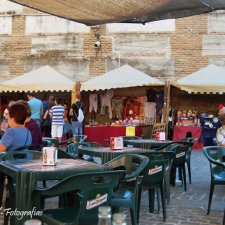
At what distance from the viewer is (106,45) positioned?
1741cm

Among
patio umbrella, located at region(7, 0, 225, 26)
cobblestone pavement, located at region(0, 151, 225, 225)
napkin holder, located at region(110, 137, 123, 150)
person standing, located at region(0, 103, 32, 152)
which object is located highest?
patio umbrella, located at region(7, 0, 225, 26)

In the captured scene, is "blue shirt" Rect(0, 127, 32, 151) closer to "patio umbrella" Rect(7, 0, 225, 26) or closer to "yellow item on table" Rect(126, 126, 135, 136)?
"patio umbrella" Rect(7, 0, 225, 26)

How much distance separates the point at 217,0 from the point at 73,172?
338 cm

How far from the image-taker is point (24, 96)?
1822 centimetres

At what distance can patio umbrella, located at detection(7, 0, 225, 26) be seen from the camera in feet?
20.3

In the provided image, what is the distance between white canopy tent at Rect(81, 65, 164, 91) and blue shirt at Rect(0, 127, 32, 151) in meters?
9.28

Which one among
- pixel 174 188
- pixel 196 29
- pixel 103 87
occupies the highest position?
pixel 196 29

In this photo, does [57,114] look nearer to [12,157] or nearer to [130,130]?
[130,130]

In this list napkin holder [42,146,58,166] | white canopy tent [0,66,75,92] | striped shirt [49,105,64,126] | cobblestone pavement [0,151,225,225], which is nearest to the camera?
napkin holder [42,146,58,166]

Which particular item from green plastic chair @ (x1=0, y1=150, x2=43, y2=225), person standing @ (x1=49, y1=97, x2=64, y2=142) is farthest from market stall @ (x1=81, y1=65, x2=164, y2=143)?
green plastic chair @ (x1=0, y1=150, x2=43, y2=225)

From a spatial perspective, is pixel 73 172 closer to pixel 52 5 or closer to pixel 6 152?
pixel 6 152

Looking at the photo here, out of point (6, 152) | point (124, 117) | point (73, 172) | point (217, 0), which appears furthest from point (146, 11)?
point (124, 117)

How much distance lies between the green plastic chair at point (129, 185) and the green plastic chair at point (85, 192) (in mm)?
625

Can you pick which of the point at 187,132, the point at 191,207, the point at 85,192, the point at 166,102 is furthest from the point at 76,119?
the point at 85,192
